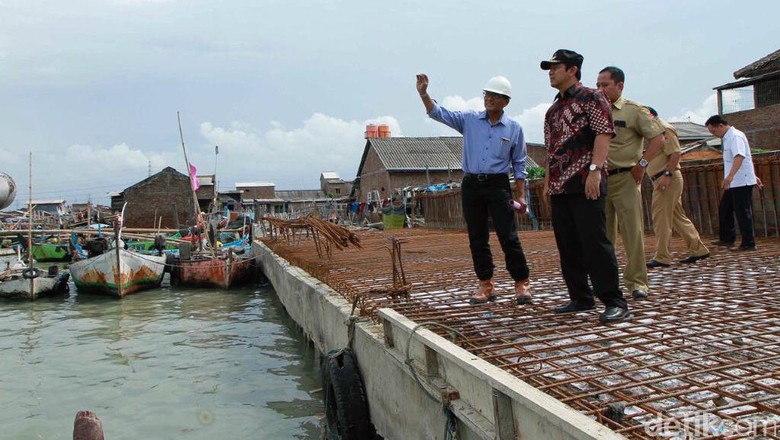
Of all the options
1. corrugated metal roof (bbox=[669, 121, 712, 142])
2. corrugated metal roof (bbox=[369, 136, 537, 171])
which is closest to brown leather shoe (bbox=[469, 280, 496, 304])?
corrugated metal roof (bbox=[669, 121, 712, 142])

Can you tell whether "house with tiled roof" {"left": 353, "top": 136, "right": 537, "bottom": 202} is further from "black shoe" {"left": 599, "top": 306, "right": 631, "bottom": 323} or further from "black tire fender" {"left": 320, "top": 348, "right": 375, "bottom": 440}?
"black shoe" {"left": 599, "top": 306, "right": 631, "bottom": 323}

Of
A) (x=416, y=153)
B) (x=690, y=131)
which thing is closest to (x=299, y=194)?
(x=416, y=153)

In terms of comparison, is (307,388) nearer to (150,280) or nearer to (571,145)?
(571,145)

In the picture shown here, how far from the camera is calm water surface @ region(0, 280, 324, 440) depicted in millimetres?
6070

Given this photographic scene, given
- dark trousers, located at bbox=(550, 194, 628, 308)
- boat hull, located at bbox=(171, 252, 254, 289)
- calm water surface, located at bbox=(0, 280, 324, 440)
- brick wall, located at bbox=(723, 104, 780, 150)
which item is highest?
brick wall, located at bbox=(723, 104, 780, 150)

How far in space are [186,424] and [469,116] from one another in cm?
413

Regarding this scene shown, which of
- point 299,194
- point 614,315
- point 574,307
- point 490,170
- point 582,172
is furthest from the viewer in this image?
point 299,194

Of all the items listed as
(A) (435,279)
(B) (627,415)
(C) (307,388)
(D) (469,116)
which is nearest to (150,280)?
(C) (307,388)

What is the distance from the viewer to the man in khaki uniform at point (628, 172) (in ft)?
15.0

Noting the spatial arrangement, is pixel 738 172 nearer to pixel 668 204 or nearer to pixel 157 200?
pixel 668 204

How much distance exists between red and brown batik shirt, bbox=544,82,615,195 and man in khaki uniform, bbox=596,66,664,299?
621mm

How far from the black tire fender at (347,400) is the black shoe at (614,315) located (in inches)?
74.9

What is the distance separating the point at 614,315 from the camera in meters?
3.74

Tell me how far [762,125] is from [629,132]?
25.2 meters
